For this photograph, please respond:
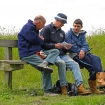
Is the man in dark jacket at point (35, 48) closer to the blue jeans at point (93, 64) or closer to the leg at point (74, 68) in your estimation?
the leg at point (74, 68)

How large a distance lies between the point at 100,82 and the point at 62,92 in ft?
3.19

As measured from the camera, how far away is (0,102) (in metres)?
6.02

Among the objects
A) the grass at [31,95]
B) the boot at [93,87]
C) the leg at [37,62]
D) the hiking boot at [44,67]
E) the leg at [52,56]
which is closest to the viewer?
the grass at [31,95]

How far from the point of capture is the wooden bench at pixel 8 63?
24.4ft

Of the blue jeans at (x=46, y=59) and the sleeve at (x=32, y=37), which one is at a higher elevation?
the sleeve at (x=32, y=37)

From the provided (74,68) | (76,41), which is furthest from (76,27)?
(74,68)

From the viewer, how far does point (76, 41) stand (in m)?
7.96

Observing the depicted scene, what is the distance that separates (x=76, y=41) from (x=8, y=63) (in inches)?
61.8

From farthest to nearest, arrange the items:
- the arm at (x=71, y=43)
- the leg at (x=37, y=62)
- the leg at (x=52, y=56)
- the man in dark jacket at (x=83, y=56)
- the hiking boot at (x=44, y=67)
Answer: the arm at (x=71, y=43)
the man in dark jacket at (x=83, y=56)
the leg at (x=37, y=62)
the leg at (x=52, y=56)
the hiking boot at (x=44, y=67)

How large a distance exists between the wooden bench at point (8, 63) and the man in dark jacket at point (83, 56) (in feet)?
3.86

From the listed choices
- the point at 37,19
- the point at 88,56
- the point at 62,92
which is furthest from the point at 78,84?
the point at 37,19

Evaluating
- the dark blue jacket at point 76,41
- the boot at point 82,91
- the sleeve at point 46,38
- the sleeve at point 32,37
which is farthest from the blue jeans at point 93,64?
the sleeve at point 32,37

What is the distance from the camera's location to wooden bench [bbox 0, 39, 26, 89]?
7.44 m

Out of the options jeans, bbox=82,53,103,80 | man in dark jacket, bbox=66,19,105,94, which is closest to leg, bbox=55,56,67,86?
man in dark jacket, bbox=66,19,105,94
